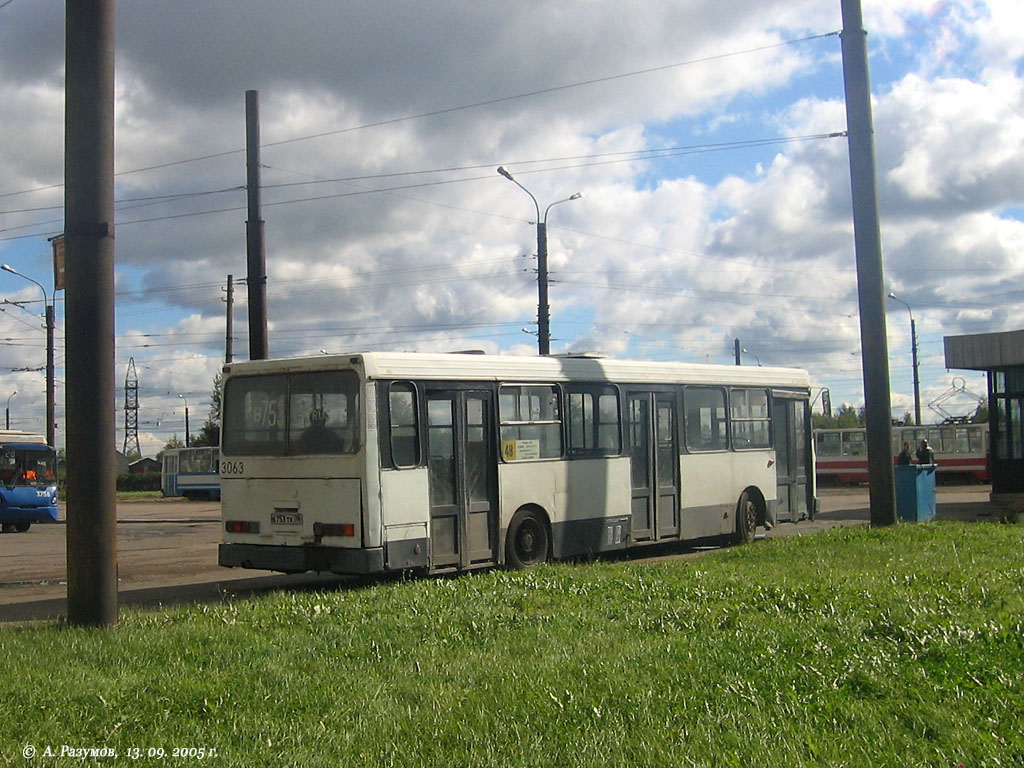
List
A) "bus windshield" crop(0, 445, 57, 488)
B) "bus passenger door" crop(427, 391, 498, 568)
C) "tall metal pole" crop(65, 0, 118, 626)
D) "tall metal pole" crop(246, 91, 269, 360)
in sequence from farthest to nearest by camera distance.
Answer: "bus windshield" crop(0, 445, 57, 488) → "tall metal pole" crop(246, 91, 269, 360) → "bus passenger door" crop(427, 391, 498, 568) → "tall metal pole" crop(65, 0, 118, 626)

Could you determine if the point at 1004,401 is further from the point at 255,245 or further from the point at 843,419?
the point at 843,419

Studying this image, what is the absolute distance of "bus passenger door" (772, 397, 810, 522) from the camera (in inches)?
772

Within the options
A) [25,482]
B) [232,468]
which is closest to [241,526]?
[232,468]

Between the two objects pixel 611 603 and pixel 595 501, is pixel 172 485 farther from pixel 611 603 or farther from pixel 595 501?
pixel 611 603

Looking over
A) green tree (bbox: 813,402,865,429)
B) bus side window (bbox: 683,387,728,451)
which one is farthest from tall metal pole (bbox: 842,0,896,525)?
green tree (bbox: 813,402,865,429)

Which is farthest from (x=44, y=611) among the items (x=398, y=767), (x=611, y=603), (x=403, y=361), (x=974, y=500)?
(x=974, y=500)

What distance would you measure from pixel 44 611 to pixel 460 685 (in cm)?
706

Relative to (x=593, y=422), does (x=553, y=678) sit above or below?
below

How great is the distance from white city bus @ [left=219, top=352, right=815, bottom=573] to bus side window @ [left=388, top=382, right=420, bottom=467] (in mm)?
21

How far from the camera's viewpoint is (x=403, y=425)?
13.2 metres

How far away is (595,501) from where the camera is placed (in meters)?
15.9

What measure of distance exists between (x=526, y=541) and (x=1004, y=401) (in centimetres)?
1609

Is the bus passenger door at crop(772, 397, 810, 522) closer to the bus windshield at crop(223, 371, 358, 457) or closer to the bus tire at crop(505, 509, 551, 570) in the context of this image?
the bus tire at crop(505, 509, 551, 570)

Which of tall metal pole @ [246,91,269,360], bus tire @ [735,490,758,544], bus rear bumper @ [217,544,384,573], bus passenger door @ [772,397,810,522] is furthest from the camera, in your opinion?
tall metal pole @ [246,91,269,360]
